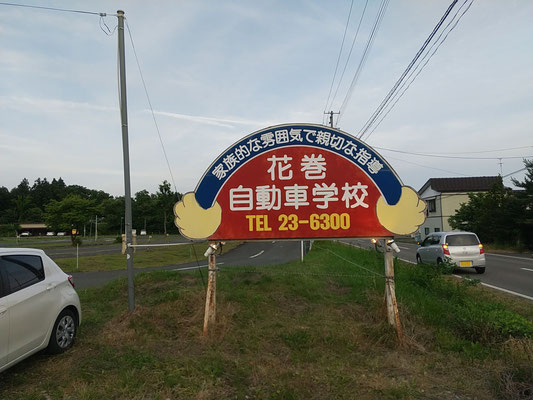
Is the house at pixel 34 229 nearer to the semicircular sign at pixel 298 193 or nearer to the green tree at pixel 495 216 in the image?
the green tree at pixel 495 216

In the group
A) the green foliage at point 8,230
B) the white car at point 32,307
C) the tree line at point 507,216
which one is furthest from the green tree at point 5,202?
the white car at point 32,307

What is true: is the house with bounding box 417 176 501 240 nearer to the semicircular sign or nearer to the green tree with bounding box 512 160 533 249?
the green tree with bounding box 512 160 533 249

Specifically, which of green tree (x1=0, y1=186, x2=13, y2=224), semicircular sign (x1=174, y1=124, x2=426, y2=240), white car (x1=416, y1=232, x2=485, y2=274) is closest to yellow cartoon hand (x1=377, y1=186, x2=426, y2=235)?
semicircular sign (x1=174, y1=124, x2=426, y2=240)

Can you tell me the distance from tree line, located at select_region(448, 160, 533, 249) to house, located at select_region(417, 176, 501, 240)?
1195 centimetres

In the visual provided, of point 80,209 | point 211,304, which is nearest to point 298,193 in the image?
point 211,304

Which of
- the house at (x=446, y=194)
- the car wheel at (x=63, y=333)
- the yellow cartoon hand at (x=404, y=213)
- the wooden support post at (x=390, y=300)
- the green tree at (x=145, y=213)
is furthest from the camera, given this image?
the green tree at (x=145, y=213)

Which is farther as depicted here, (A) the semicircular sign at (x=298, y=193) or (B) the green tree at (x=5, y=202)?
(B) the green tree at (x=5, y=202)

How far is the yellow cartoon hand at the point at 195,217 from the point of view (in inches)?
235

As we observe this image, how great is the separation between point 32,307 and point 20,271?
0.48 m

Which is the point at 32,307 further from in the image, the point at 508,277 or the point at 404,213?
the point at 508,277

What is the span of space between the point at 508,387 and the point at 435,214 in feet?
154

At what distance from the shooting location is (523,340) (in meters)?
4.50

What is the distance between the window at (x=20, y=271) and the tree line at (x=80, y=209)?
10.8 m

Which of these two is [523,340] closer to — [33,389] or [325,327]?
[325,327]
